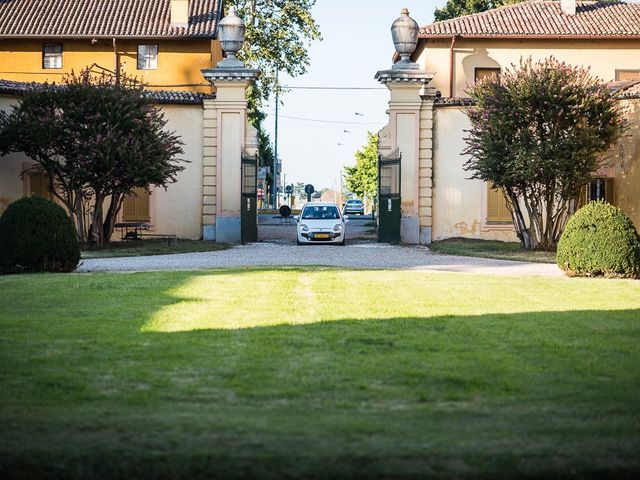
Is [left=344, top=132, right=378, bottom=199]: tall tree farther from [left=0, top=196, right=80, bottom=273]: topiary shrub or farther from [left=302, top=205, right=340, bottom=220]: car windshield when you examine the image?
[left=0, top=196, right=80, bottom=273]: topiary shrub

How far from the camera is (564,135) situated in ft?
Answer: 94.0

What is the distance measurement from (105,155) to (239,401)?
22265mm

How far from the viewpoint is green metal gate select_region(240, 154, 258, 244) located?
33.6 meters

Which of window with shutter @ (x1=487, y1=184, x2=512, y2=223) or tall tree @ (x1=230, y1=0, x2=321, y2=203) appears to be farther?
tall tree @ (x1=230, y1=0, x2=321, y2=203)

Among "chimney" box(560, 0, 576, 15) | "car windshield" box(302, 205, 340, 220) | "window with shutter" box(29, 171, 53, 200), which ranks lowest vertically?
"car windshield" box(302, 205, 340, 220)

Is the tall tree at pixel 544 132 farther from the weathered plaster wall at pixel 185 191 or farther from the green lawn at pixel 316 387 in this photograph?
the green lawn at pixel 316 387

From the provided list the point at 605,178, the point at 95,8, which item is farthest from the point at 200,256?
the point at 95,8

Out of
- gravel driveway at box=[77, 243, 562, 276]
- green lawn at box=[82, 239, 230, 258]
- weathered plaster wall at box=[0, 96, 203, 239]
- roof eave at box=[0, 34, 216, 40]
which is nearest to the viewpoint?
gravel driveway at box=[77, 243, 562, 276]

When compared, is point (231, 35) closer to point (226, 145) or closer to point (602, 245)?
point (226, 145)

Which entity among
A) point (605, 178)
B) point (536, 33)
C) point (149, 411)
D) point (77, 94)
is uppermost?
point (536, 33)

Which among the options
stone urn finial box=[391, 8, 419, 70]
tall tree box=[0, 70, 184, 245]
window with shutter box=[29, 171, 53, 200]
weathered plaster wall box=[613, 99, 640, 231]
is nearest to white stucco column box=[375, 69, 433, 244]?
Answer: stone urn finial box=[391, 8, 419, 70]

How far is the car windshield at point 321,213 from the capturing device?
3544 centimetres

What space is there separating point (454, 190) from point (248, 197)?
20.2ft

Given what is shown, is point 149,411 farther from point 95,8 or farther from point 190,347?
point 95,8
